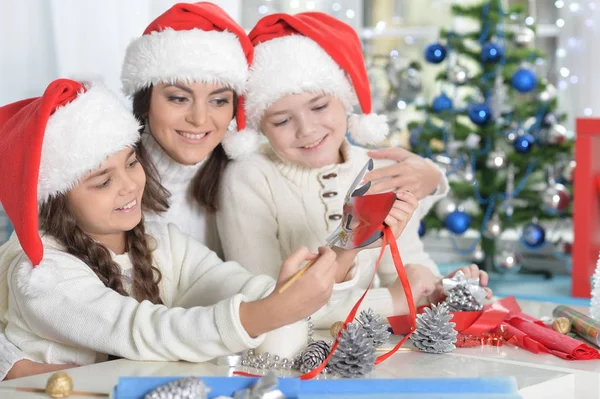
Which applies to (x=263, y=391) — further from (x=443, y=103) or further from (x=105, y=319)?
(x=443, y=103)

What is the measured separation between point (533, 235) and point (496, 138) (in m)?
0.47

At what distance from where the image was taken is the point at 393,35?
4.52 m

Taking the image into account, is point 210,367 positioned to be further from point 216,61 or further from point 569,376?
point 216,61

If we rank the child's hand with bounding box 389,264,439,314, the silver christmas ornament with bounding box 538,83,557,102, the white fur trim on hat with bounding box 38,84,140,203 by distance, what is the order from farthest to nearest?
the silver christmas ornament with bounding box 538,83,557,102 < the child's hand with bounding box 389,264,439,314 < the white fur trim on hat with bounding box 38,84,140,203

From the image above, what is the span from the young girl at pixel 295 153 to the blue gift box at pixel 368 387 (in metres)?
0.77

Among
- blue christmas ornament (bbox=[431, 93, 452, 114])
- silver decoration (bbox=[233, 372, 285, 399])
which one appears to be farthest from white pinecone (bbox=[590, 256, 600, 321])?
blue christmas ornament (bbox=[431, 93, 452, 114])

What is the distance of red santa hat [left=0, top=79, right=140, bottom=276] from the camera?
1.44 meters

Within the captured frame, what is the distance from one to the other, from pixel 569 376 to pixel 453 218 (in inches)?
89.4

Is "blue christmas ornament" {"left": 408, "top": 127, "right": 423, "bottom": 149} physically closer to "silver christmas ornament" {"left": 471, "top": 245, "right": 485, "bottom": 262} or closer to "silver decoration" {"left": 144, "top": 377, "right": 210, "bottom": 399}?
"silver christmas ornament" {"left": 471, "top": 245, "right": 485, "bottom": 262}

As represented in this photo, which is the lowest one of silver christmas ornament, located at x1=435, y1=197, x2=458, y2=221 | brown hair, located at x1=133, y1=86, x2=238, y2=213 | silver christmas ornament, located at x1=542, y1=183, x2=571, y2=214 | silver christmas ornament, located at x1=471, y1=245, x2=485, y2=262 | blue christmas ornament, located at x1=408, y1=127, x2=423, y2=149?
silver christmas ornament, located at x1=471, y1=245, x2=485, y2=262

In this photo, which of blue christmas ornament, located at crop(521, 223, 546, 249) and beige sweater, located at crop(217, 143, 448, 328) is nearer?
beige sweater, located at crop(217, 143, 448, 328)

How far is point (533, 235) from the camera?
363cm

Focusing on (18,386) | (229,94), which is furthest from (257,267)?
(18,386)

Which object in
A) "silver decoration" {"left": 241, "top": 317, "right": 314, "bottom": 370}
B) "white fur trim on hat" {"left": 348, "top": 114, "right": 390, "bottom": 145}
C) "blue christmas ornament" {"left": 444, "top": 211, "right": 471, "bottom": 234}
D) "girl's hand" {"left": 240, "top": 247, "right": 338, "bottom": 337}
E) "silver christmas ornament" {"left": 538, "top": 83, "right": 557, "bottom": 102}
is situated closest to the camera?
"girl's hand" {"left": 240, "top": 247, "right": 338, "bottom": 337}
